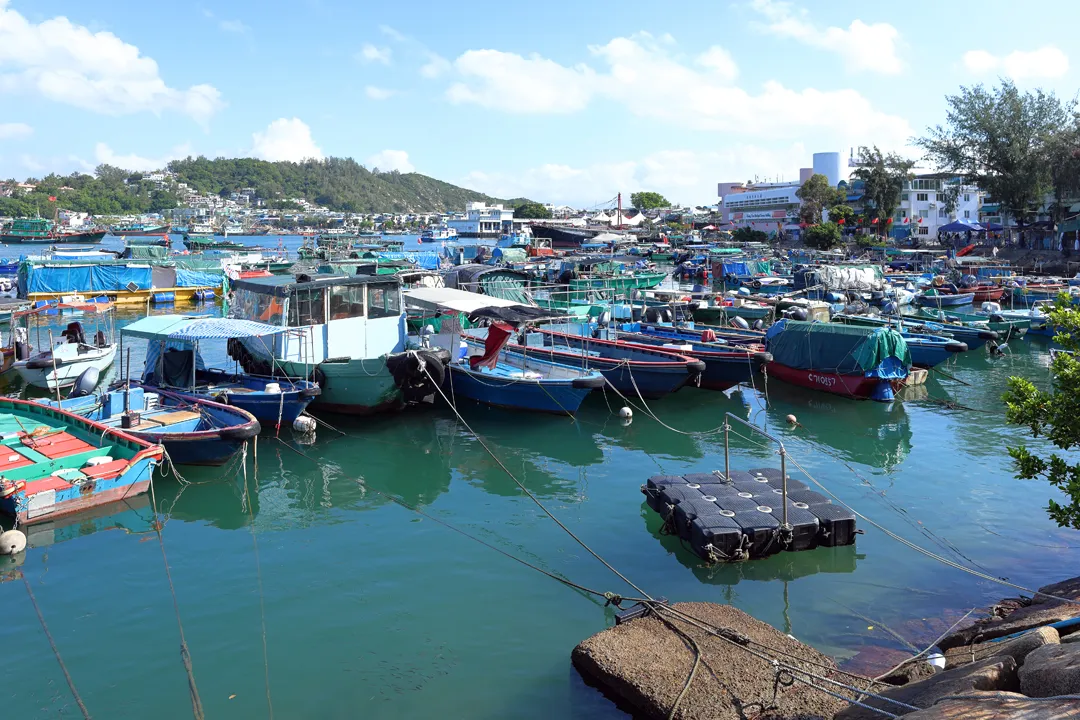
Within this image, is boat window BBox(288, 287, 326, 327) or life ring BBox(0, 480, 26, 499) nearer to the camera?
life ring BBox(0, 480, 26, 499)

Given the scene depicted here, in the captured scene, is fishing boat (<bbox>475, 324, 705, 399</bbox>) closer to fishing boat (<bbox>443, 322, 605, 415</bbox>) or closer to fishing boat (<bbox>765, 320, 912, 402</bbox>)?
fishing boat (<bbox>443, 322, 605, 415</bbox>)

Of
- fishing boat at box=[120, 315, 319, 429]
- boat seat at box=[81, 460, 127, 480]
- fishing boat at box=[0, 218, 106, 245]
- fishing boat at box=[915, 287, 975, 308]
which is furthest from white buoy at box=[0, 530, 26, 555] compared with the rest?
fishing boat at box=[0, 218, 106, 245]

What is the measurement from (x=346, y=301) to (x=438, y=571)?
9.86 m

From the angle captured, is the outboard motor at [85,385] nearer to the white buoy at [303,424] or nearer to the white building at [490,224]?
the white buoy at [303,424]

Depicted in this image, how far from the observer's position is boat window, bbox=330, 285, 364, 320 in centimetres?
1978

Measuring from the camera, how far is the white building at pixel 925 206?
3103 inches

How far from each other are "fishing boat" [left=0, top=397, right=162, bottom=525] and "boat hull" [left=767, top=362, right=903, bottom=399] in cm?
1780

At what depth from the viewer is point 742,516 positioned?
12039 mm

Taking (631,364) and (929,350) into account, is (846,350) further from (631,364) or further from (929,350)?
(631,364)

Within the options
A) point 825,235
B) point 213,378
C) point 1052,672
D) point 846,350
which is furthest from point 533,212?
point 1052,672

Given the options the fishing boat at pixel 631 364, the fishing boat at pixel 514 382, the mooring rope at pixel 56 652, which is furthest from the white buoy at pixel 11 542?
the fishing boat at pixel 631 364

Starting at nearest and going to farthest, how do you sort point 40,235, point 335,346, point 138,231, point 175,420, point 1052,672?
point 1052,672, point 175,420, point 335,346, point 40,235, point 138,231

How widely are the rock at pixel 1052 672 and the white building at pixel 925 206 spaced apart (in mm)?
80264

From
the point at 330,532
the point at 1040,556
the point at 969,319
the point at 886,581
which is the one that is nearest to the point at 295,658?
the point at 330,532
